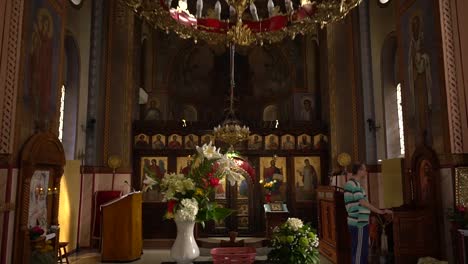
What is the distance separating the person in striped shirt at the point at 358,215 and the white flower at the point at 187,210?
3.34 metres

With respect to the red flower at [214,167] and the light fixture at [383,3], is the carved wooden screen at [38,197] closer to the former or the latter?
the red flower at [214,167]

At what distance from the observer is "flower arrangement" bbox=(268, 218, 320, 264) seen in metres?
2.40

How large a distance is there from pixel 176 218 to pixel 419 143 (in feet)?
18.6

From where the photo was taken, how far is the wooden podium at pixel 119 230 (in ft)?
26.5

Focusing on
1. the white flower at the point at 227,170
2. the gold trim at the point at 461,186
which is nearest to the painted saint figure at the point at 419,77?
→ the gold trim at the point at 461,186

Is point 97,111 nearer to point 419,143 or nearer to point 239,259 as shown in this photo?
point 419,143

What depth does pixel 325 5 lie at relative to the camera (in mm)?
4430

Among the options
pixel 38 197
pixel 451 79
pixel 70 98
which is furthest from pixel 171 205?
pixel 70 98

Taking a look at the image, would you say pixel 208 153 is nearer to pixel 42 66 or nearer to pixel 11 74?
pixel 11 74

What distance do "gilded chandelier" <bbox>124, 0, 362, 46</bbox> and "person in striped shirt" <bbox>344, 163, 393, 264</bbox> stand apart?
6.90 feet

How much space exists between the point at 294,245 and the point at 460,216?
4.08 m

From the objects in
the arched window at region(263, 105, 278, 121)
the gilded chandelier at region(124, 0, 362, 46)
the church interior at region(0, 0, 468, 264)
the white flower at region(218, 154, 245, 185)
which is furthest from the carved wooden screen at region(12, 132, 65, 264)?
the arched window at region(263, 105, 278, 121)

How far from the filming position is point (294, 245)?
2449mm

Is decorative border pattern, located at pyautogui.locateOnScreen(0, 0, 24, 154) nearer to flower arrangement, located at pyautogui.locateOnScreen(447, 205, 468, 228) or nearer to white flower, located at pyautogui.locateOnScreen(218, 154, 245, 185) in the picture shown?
white flower, located at pyautogui.locateOnScreen(218, 154, 245, 185)
